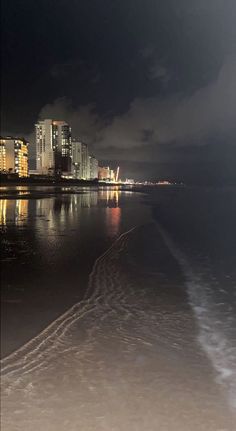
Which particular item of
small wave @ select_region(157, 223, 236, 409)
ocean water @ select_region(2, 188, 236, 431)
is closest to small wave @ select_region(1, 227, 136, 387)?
ocean water @ select_region(2, 188, 236, 431)

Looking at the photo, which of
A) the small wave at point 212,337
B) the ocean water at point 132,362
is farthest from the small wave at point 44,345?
the small wave at point 212,337

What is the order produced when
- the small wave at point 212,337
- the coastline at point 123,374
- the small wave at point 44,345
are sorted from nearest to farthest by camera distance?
1. the coastline at point 123,374
2. the small wave at point 212,337
3. the small wave at point 44,345

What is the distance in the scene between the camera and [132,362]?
16.1ft

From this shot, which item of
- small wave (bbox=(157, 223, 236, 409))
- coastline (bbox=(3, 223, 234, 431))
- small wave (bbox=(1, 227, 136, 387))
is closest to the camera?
coastline (bbox=(3, 223, 234, 431))

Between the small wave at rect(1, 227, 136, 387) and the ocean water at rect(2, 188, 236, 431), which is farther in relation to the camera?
the small wave at rect(1, 227, 136, 387)

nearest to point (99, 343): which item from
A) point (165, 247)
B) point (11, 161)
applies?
point (165, 247)

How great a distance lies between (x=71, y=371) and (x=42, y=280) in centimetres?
430

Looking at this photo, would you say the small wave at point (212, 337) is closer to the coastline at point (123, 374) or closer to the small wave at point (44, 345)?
the coastline at point (123, 374)

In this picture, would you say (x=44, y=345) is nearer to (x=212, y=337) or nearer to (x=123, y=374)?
(x=123, y=374)

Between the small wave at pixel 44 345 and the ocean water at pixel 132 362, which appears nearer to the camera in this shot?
the ocean water at pixel 132 362

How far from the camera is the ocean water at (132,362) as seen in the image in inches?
150

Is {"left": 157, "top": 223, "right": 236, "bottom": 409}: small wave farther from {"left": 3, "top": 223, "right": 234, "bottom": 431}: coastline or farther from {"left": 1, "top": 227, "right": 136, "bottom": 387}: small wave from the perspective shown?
{"left": 1, "top": 227, "right": 136, "bottom": 387}: small wave

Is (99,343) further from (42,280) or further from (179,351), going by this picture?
(42,280)

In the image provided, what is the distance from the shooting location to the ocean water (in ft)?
12.5
